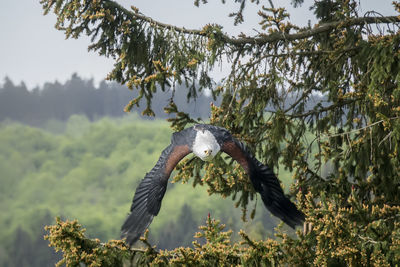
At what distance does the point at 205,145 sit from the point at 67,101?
76.6 metres

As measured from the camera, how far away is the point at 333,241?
4.68 metres

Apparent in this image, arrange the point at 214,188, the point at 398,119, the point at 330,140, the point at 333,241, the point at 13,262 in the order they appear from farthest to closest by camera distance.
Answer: the point at 13,262
the point at 330,140
the point at 214,188
the point at 398,119
the point at 333,241

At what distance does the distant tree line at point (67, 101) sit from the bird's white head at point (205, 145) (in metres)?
63.7

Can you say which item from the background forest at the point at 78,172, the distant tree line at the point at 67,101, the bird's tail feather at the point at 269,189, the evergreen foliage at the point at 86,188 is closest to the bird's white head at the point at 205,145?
the bird's tail feather at the point at 269,189

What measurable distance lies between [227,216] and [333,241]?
55748mm

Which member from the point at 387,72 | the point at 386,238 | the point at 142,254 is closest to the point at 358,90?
the point at 387,72

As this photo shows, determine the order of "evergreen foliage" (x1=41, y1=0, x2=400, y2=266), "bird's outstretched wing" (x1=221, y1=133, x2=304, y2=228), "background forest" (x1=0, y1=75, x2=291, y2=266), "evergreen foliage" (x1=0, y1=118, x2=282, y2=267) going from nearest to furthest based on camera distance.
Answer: "bird's outstretched wing" (x1=221, y1=133, x2=304, y2=228)
"evergreen foliage" (x1=41, y1=0, x2=400, y2=266)
"evergreen foliage" (x1=0, y1=118, x2=282, y2=267)
"background forest" (x1=0, y1=75, x2=291, y2=266)

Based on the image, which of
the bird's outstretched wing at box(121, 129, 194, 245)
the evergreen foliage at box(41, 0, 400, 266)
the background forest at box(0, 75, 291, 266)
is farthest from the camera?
the background forest at box(0, 75, 291, 266)

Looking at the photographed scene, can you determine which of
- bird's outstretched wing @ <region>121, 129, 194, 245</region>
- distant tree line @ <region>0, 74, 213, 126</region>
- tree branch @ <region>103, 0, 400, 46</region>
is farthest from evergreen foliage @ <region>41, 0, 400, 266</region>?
distant tree line @ <region>0, 74, 213, 126</region>

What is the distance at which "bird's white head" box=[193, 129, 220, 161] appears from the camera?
407 cm

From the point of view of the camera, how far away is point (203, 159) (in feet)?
13.4

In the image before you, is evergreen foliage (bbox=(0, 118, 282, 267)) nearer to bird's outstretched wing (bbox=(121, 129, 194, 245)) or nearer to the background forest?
the background forest

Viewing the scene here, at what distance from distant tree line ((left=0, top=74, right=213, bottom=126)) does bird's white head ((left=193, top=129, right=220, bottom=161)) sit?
63.7 meters

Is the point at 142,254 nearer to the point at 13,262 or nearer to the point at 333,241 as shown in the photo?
the point at 333,241
